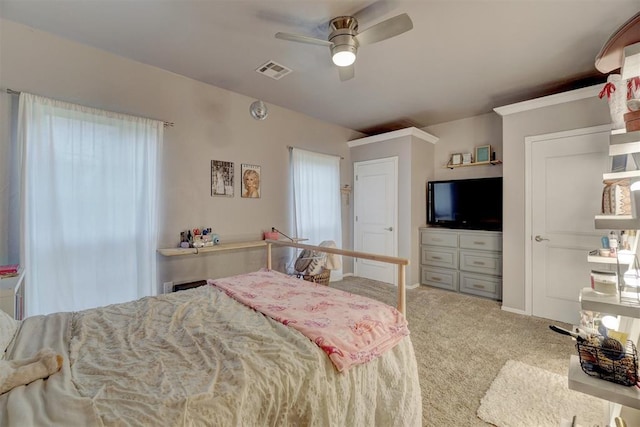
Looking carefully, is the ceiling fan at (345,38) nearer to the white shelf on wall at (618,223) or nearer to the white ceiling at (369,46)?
the white ceiling at (369,46)

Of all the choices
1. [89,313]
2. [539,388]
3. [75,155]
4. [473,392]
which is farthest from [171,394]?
[75,155]

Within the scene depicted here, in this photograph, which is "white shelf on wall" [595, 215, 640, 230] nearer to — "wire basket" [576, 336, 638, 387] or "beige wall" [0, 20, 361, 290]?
"wire basket" [576, 336, 638, 387]

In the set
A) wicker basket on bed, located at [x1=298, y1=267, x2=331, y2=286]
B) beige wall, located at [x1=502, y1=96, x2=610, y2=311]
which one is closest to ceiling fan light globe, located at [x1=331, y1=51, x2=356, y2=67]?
wicker basket on bed, located at [x1=298, y1=267, x2=331, y2=286]

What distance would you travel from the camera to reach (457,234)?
4.00 m

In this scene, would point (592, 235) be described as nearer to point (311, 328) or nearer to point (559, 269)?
point (559, 269)

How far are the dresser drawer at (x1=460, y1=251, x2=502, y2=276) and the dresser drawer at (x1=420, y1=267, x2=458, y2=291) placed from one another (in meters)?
0.21

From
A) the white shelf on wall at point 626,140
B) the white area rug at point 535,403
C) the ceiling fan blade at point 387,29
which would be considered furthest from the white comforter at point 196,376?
the ceiling fan blade at point 387,29

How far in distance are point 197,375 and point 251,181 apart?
2.90 m

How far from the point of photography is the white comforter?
0.83 metres

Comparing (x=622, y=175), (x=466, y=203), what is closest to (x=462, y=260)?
(x=466, y=203)

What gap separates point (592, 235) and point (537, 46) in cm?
198

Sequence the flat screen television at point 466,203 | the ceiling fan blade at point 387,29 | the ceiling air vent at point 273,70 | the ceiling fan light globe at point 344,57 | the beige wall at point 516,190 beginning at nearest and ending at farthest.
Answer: the ceiling fan blade at point 387,29, the ceiling fan light globe at point 344,57, the ceiling air vent at point 273,70, the beige wall at point 516,190, the flat screen television at point 466,203

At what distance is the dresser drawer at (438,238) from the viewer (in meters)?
4.05

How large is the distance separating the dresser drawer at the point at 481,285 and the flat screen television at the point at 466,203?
700 mm
